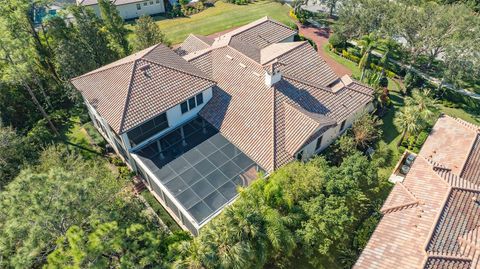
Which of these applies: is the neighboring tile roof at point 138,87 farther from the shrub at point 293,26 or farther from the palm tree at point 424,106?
the shrub at point 293,26

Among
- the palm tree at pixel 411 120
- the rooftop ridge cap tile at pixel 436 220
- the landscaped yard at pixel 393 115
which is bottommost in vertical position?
the landscaped yard at pixel 393 115

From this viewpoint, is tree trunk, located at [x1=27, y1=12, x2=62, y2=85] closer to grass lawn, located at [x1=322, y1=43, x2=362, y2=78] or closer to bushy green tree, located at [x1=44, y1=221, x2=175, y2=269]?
bushy green tree, located at [x1=44, y1=221, x2=175, y2=269]

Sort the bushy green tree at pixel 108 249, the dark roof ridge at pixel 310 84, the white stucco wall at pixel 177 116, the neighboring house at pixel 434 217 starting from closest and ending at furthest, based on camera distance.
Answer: the bushy green tree at pixel 108 249
the neighboring house at pixel 434 217
the white stucco wall at pixel 177 116
the dark roof ridge at pixel 310 84

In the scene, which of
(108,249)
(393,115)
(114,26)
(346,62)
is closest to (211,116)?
(108,249)

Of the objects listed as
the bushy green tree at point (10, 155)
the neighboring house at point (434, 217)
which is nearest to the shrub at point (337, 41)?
the neighboring house at point (434, 217)

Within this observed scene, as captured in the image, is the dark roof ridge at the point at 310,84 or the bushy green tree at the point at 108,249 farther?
the dark roof ridge at the point at 310,84

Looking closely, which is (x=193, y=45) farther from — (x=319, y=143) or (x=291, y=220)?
(x=291, y=220)

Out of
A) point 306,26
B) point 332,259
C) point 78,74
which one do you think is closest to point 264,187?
point 332,259
